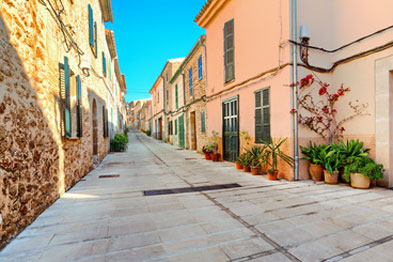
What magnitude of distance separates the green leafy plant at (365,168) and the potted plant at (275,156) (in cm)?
102

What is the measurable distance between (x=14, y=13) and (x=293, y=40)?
4.79 meters

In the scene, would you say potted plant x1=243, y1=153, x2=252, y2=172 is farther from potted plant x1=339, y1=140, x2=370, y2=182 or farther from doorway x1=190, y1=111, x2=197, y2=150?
doorway x1=190, y1=111, x2=197, y2=150

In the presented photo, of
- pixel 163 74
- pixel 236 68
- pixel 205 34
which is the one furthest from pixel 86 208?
pixel 163 74

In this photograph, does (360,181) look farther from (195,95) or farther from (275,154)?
(195,95)

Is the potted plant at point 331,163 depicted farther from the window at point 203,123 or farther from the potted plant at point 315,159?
the window at point 203,123

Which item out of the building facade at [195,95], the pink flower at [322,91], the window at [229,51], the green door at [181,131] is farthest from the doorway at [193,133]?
the pink flower at [322,91]

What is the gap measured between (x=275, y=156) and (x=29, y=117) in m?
4.54

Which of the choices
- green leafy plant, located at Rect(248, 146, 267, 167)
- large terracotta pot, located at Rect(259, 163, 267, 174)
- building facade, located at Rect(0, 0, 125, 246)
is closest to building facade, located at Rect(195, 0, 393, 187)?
green leafy plant, located at Rect(248, 146, 267, 167)

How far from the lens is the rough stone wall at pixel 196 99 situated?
9.45m

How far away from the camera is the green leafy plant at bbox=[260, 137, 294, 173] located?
176 inches

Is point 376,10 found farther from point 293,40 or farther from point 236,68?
point 236,68

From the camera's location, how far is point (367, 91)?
4062mm

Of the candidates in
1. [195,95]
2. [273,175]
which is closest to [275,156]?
[273,175]

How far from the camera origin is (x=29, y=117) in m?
2.44
